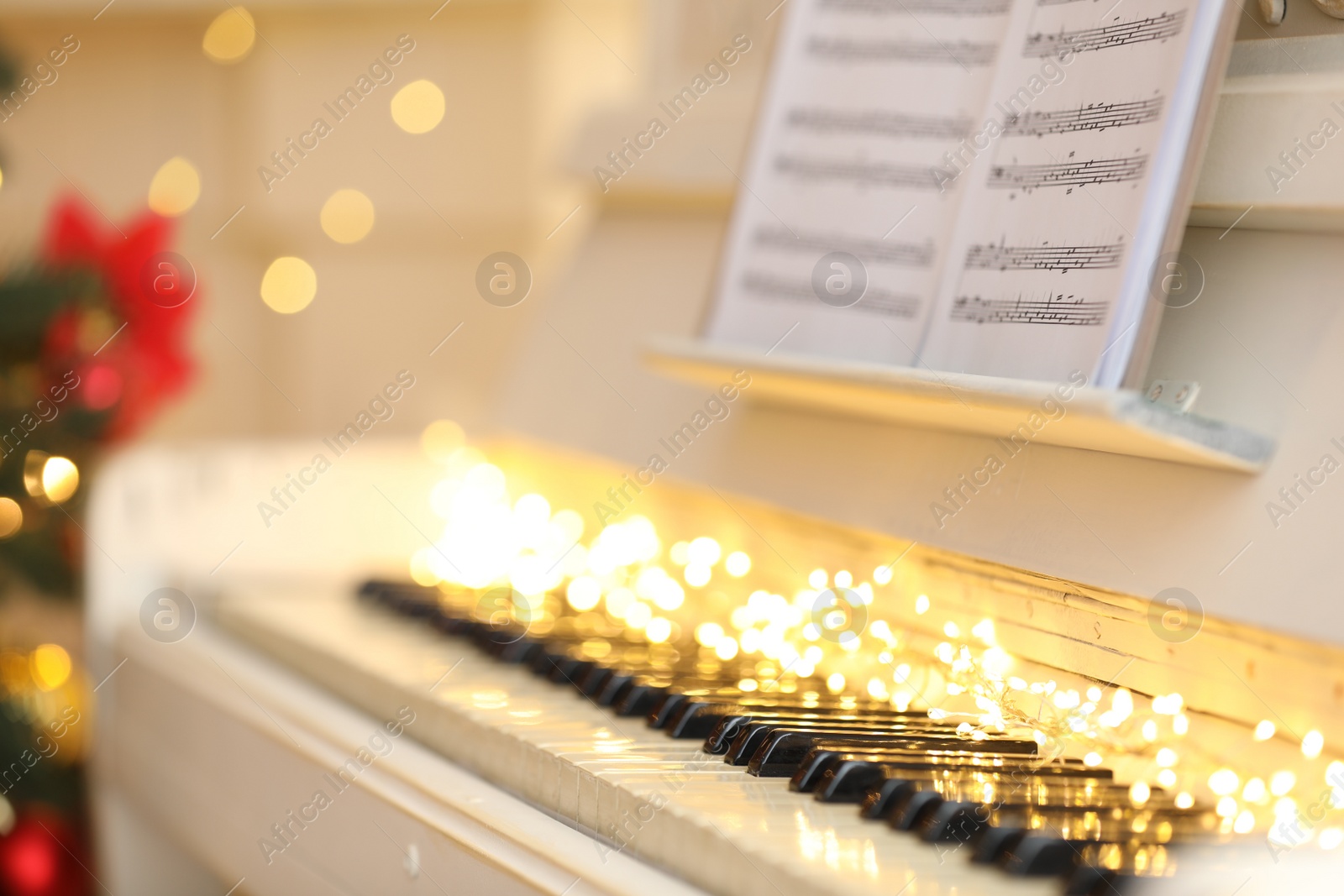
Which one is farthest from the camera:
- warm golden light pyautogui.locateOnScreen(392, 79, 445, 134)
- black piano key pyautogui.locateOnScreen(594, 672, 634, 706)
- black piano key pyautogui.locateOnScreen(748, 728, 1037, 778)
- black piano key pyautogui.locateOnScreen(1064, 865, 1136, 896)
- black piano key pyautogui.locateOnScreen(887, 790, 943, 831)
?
warm golden light pyautogui.locateOnScreen(392, 79, 445, 134)

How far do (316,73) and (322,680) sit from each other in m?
1.96

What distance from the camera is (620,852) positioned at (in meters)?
0.98

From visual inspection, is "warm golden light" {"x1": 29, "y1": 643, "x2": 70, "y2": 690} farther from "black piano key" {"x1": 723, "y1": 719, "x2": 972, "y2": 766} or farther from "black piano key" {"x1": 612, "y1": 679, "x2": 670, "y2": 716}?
"black piano key" {"x1": 723, "y1": 719, "x2": 972, "y2": 766}

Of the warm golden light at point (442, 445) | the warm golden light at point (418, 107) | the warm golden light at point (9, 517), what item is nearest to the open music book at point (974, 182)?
the warm golden light at point (442, 445)

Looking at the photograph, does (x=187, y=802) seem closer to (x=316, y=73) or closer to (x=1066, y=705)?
(x=1066, y=705)

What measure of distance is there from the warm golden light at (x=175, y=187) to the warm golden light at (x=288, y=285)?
239 mm

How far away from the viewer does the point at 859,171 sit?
137 centimetres

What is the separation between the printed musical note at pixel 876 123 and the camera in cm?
129

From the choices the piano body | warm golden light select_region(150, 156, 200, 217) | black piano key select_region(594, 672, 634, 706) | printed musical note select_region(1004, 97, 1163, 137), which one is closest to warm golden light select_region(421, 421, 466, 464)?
the piano body

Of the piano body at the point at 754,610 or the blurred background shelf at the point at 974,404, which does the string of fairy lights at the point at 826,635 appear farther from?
the blurred background shelf at the point at 974,404

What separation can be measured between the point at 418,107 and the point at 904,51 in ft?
6.38

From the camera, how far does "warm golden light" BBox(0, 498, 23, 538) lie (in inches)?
81.1

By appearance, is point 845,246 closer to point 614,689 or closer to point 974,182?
point 974,182

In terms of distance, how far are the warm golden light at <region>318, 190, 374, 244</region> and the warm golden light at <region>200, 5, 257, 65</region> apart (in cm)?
39
